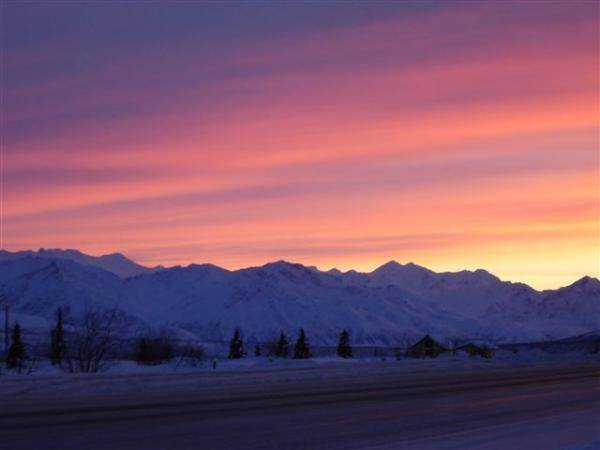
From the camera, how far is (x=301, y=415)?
20484 millimetres

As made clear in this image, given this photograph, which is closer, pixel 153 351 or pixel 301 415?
pixel 301 415

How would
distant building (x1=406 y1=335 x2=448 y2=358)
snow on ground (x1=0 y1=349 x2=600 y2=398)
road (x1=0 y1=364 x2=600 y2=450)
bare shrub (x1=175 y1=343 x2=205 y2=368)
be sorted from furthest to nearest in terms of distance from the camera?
distant building (x1=406 y1=335 x2=448 y2=358)
bare shrub (x1=175 y1=343 x2=205 y2=368)
snow on ground (x1=0 y1=349 x2=600 y2=398)
road (x1=0 y1=364 x2=600 y2=450)

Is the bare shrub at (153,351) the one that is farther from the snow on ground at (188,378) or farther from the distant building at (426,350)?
the snow on ground at (188,378)

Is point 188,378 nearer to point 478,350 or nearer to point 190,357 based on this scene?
point 190,357

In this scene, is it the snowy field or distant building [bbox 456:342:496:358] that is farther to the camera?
distant building [bbox 456:342:496:358]

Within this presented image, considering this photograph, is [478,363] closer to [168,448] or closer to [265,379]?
[265,379]

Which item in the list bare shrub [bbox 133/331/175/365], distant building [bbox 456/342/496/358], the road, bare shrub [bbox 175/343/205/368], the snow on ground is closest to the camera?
the road

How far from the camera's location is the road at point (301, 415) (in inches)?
647

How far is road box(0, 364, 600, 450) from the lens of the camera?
53.9 ft

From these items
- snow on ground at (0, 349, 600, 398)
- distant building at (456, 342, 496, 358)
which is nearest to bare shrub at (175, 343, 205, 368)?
snow on ground at (0, 349, 600, 398)

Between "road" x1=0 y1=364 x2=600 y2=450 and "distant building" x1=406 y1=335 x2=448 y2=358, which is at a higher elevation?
"distant building" x1=406 y1=335 x2=448 y2=358

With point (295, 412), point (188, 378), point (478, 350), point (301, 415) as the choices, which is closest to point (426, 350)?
point (478, 350)

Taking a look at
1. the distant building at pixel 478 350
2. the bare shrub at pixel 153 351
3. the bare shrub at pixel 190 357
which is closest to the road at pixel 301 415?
the bare shrub at pixel 190 357

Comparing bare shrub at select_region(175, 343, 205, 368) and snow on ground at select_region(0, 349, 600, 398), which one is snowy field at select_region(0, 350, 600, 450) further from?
bare shrub at select_region(175, 343, 205, 368)
